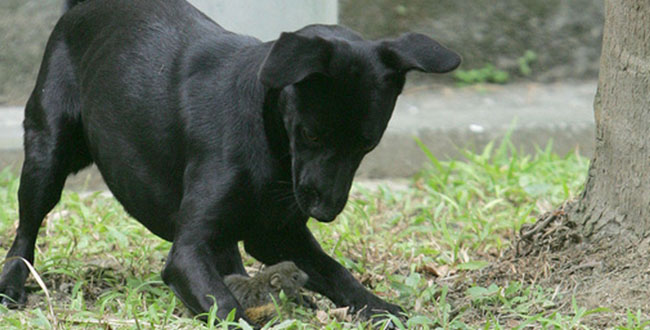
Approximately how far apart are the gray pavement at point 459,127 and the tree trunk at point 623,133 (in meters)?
2.28

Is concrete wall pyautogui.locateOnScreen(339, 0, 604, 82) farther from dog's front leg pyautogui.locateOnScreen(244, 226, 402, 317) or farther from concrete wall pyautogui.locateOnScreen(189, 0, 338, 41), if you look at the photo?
dog's front leg pyautogui.locateOnScreen(244, 226, 402, 317)

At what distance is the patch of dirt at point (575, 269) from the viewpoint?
336 cm

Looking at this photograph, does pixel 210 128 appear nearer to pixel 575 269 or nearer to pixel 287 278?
pixel 287 278

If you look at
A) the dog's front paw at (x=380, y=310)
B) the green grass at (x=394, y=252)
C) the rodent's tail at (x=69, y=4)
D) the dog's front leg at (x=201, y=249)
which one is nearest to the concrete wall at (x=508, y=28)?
Result: the green grass at (x=394, y=252)

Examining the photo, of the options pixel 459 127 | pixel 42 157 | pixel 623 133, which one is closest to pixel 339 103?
pixel 623 133

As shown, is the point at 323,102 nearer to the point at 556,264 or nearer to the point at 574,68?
the point at 556,264

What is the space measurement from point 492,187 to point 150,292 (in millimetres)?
2363

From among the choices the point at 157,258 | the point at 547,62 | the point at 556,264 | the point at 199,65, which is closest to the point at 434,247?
the point at 556,264

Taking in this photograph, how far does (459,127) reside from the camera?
6.73m

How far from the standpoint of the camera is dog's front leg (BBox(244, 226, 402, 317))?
3.67 m

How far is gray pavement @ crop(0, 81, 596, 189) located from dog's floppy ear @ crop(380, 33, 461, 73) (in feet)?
9.21

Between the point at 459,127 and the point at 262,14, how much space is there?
250 cm

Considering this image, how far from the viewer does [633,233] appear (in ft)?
11.7

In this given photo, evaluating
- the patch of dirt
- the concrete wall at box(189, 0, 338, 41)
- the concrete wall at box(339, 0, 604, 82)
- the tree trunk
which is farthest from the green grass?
the concrete wall at box(339, 0, 604, 82)
